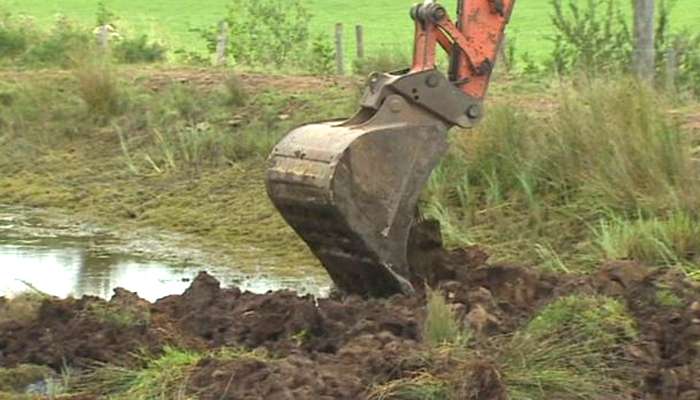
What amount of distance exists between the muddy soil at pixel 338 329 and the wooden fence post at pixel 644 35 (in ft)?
17.4

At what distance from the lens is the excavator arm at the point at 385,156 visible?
875cm

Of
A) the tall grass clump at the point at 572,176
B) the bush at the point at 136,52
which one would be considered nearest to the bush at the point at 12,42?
the bush at the point at 136,52

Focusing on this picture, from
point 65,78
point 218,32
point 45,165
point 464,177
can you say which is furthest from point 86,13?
point 464,177

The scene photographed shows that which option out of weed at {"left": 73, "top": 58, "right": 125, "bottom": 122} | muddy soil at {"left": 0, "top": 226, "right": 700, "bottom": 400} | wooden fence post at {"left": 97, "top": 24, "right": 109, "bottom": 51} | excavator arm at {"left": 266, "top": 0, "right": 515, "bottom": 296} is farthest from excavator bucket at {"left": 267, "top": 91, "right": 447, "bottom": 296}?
wooden fence post at {"left": 97, "top": 24, "right": 109, "bottom": 51}

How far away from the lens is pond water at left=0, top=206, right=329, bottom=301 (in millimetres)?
11536

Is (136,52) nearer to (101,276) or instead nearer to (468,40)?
(101,276)

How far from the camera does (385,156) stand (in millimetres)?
8797

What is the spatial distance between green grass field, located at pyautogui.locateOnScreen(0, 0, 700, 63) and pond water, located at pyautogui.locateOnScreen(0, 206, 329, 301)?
1457 centimetres

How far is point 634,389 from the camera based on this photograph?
24.3 ft

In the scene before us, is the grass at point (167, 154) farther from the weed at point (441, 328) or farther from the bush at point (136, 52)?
the weed at point (441, 328)

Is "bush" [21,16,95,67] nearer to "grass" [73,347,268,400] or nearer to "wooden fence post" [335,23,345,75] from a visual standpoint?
Result: "wooden fence post" [335,23,345,75]

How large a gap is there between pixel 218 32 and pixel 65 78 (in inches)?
211

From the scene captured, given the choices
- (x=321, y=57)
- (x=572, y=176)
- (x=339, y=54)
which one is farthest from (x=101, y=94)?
(x=572, y=176)

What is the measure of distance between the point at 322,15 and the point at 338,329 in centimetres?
3142
